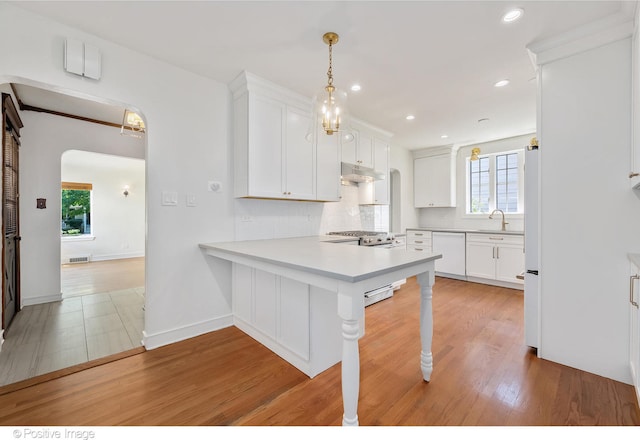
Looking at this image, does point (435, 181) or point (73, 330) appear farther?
point (435, 181)

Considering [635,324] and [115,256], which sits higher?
[635,324]

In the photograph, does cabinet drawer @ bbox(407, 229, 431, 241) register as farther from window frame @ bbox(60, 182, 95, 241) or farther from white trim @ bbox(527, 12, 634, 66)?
window frame @ bbox(60, 182, 95, 241)

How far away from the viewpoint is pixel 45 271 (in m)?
3.31

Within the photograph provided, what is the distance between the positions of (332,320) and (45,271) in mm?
3673

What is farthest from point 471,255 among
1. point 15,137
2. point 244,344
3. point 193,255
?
point 15,137

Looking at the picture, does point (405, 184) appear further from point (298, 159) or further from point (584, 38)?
point (584, 38)

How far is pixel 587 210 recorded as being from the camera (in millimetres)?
1918

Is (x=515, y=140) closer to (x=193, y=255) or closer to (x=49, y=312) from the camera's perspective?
(x=193, y=255)

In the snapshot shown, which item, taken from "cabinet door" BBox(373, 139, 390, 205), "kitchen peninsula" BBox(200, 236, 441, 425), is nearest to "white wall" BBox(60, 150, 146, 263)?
"cabinet door" BBox(373, 139, 390, 205)

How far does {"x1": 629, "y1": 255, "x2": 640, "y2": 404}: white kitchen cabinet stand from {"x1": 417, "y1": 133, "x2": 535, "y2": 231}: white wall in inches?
119

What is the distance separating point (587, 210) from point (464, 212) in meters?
3.30

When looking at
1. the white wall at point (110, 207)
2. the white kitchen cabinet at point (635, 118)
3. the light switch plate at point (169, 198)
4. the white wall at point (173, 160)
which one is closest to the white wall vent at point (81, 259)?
the white wall at point (110, 207)

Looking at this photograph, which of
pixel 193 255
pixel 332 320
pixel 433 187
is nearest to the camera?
pixel 332 320

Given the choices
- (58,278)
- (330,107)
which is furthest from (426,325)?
(58,278)
